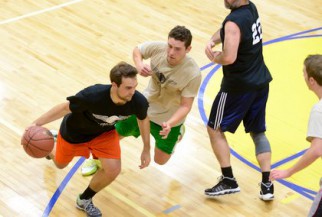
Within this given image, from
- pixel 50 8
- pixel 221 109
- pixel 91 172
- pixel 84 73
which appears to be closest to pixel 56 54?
pixel 84 73

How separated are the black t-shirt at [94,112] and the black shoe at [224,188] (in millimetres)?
1268

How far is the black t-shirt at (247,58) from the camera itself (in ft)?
21.2

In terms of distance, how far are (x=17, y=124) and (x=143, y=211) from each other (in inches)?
81.7

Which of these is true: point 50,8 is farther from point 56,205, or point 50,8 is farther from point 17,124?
point 56,205

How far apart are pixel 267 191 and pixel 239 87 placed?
3.82 feet

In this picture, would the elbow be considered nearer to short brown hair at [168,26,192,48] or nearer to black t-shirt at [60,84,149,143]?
short brown hair at [168,26,192,48]

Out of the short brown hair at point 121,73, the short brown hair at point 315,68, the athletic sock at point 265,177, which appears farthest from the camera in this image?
the athletic sock at point 265,177

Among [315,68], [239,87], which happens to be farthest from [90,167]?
[315,68]

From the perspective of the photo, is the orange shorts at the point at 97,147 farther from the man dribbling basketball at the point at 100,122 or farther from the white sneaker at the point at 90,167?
the white sneaker at the point at 90,167

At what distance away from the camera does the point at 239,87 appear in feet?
22.1

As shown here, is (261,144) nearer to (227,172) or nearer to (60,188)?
(227,172)

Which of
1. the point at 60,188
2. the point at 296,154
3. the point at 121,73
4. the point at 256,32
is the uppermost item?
the point at 256,32

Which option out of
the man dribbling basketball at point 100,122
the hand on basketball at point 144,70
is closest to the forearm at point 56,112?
the man dribbling basketball at point 100,122

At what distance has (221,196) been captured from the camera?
23.2ft
